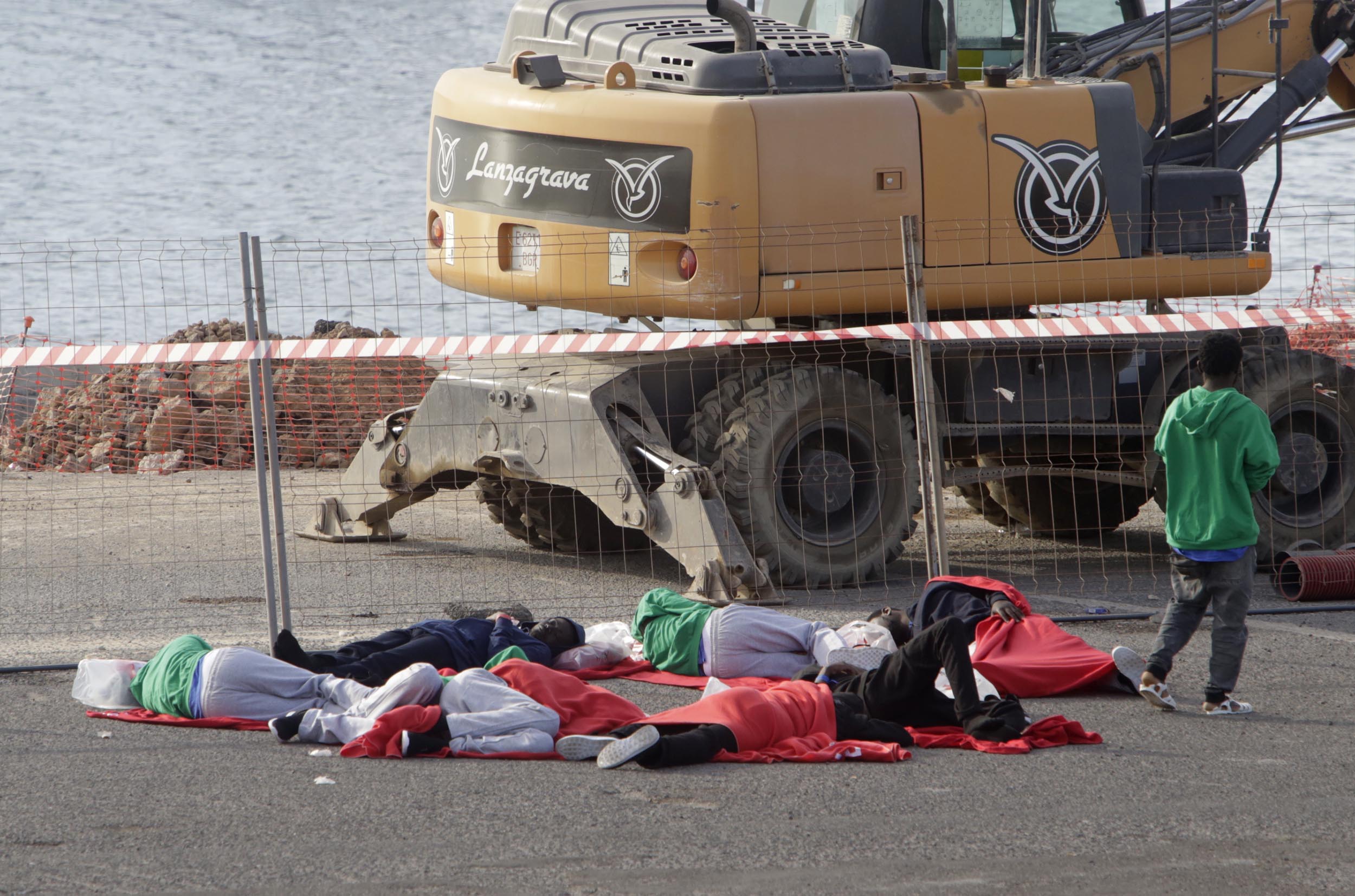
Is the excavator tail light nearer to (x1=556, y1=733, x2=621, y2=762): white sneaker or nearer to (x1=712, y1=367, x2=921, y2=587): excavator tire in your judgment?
(x1=712, y1=367, x2=921, y2=587): excavator tire

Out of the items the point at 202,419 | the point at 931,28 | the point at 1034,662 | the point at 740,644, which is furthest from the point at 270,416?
the point at 202,419

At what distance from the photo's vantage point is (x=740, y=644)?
6.53 meters

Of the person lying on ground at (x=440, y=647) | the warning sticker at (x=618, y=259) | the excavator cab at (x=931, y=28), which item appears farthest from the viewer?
the excavator cab at (x=931, y=28)

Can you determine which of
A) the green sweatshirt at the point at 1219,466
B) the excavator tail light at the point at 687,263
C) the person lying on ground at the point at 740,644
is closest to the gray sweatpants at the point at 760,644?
the person lying on ground at the point at 740,644

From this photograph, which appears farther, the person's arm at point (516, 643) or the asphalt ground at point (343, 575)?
the asphalt ground at point (343, 575)

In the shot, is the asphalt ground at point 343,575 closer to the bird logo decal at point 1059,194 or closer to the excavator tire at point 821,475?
the excavator tire at point 821,475

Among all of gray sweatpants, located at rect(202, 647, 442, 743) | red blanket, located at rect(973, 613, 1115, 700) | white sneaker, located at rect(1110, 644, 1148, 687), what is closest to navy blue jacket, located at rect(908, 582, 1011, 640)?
red blanket, located at rect(973, 613, 1115, 700)

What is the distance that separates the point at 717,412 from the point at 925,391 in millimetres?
1335

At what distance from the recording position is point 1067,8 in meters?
9.96

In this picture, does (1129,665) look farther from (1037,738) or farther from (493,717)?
(493,717)

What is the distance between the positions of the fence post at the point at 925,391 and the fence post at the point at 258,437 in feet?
11.0

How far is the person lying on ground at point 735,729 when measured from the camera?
16.8ft

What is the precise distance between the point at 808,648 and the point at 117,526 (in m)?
6.69

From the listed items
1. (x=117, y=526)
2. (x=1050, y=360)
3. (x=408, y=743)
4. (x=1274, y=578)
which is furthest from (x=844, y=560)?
(x=117, y=526)
